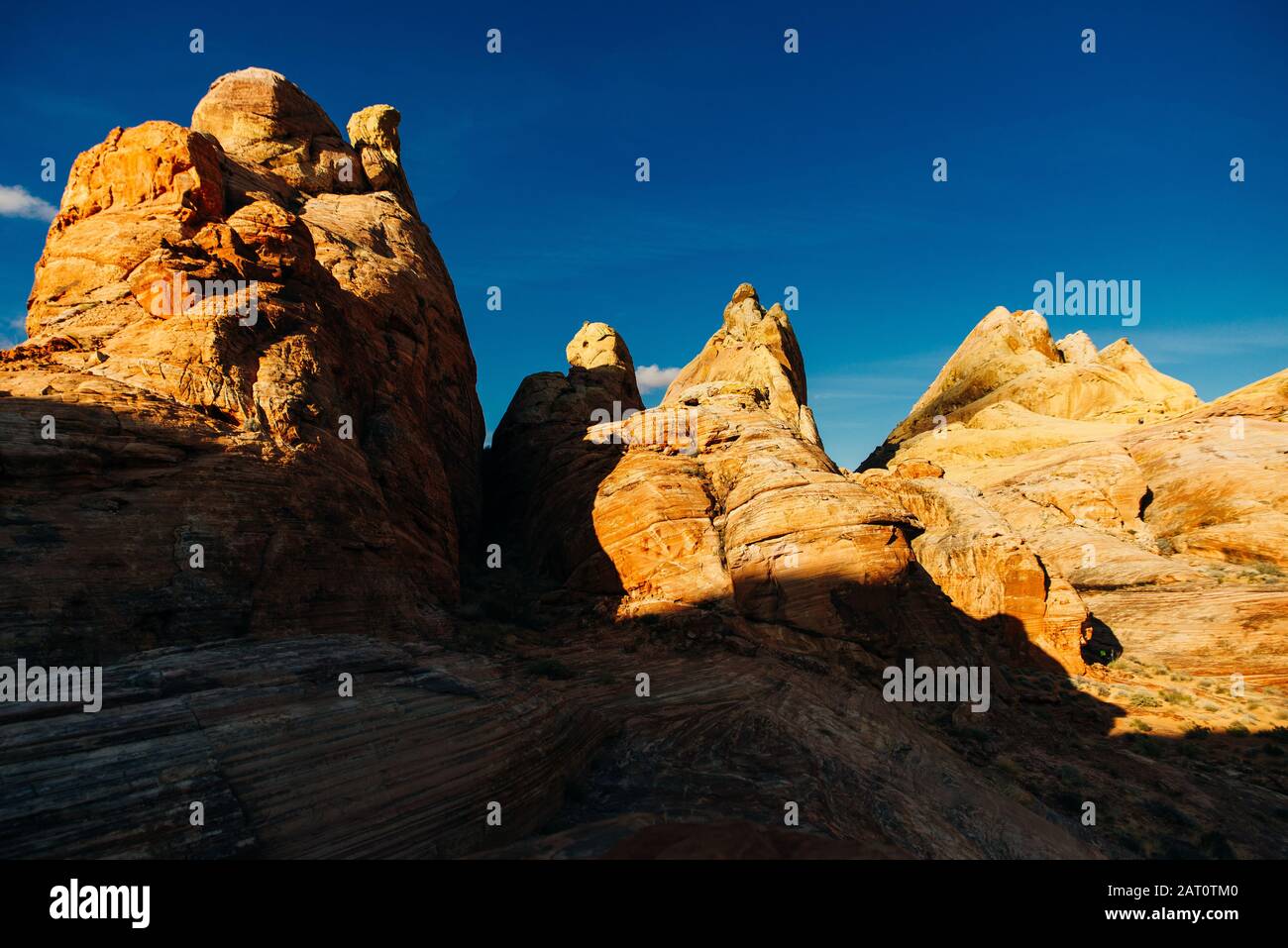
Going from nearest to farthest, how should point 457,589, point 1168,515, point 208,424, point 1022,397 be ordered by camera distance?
point 208,424
point 457,589
point 1168,515
point 1022,397

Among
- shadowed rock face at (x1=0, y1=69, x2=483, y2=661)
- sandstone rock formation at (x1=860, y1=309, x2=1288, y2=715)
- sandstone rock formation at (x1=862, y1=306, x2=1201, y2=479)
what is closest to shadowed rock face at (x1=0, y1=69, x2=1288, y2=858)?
shadowed rock face at (x1=0, y1=69, x2=483, y2=661)

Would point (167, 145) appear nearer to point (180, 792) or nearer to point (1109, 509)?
point (180, 792)

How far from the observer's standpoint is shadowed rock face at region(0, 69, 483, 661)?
505 inches

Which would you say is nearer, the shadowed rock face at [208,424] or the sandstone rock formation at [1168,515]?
the shadowed rock face at [208,424]

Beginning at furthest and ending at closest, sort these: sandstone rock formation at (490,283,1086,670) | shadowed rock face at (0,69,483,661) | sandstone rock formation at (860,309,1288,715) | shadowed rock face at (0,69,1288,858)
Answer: sandstone rock formation at (860,309,1288,715)
sandstone rock formation at (490,283,1086,670)
shadowed rock face at (0,69,483,661)
shadowed rock face at (0,69,1288,858)

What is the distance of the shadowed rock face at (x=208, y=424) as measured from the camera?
12.8 m

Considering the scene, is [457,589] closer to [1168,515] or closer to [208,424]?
[208,424]

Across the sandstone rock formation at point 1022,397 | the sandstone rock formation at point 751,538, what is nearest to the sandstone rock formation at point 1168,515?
the sandstone rock formation at point 1022,397

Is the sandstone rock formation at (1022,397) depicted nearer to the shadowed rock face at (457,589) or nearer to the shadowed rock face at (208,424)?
the shadowed rock face at (457,589)

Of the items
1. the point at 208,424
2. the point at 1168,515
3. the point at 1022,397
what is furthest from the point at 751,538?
the point at 1022,397

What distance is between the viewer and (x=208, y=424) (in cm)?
1616

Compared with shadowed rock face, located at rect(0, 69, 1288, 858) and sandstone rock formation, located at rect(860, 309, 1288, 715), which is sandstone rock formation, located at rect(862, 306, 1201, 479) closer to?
sandstone rock formation, located at rect(860, 309, 1288, 715)

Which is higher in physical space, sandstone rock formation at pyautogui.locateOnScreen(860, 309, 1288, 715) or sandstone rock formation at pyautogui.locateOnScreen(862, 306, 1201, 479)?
sandstone rock formation at pyautogui.locateOnScreen(862, 306, 1201, 479)

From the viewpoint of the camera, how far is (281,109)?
34281mm
